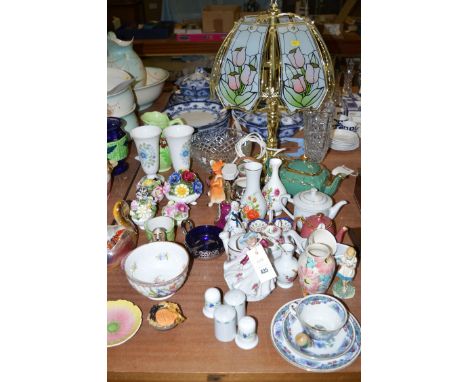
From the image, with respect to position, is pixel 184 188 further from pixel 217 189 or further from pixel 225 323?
pixel 225 323

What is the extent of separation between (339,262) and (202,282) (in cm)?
35

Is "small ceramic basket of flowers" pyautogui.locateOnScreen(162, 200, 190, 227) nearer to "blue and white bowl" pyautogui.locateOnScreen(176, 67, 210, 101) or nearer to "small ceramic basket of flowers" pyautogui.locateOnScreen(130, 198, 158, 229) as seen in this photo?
"small ceramic basket of flowers" pyautogui.locateOnScreen(130, 198, 158, 229)

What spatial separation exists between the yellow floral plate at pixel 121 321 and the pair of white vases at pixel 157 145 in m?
0.54

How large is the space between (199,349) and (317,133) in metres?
0.90

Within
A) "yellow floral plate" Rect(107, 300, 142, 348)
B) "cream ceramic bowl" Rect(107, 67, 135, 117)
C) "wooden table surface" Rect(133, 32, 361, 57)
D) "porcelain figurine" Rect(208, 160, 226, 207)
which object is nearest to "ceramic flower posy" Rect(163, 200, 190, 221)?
"porcelain figurine" Rect(208, 160, 226, 207)

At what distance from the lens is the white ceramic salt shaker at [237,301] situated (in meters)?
0.88

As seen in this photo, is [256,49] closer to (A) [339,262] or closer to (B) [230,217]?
(B) [230,217]

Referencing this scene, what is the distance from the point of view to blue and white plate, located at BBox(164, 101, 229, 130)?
66.0 inches

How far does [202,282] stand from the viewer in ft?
3.33

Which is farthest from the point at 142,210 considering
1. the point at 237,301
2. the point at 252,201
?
the point at 237,301

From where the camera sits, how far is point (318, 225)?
106 centimetres

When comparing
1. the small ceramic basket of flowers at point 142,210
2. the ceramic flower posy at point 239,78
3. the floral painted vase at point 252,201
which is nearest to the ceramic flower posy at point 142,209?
the small ceramic basket of flowers at point 142,210

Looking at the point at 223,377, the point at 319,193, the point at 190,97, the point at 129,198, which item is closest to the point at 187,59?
the point at 190,97

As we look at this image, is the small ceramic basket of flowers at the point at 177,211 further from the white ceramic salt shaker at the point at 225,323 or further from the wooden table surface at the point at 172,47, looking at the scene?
the wooden table surface at the point at 172,47
